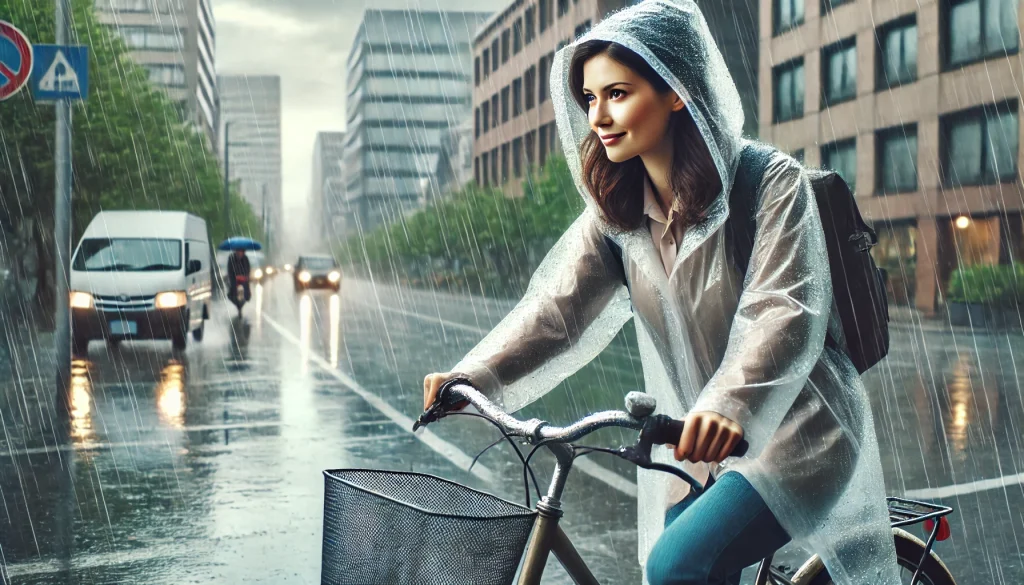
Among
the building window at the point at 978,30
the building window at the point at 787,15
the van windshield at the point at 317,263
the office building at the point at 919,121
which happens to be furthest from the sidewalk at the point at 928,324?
the van windshield at the point at 317,263

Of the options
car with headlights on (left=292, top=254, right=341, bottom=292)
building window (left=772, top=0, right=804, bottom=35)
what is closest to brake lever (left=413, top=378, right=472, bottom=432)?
building window (left=772, top=0, right=804, bottom=35)

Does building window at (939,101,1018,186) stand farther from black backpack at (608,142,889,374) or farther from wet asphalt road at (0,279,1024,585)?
black backpack at (608,142,889,374)

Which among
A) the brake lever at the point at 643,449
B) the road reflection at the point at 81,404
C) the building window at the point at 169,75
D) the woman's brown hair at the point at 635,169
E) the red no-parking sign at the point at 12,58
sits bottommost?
the road reflection at the point at 81,404

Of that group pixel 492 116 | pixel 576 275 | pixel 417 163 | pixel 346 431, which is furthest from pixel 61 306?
pixel 417 163

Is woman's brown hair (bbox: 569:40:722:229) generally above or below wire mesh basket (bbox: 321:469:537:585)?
above

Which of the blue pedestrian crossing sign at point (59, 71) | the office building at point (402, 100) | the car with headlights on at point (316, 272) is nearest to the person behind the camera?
the blue pedestrian crossing sign at point (59, 71)

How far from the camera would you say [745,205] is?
2.33 m

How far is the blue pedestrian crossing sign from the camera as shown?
1112 centimetres

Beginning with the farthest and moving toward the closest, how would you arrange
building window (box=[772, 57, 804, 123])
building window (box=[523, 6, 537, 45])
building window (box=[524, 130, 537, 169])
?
building window (box=[523, 6, 537, 45]) < building window (box=[524, 130, 537, 169]) < building window (box=[772, 57, 804, 123])

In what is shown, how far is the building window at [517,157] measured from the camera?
238ft

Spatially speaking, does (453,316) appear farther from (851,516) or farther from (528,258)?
(851,516)

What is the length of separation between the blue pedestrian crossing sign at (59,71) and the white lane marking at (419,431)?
162 inches

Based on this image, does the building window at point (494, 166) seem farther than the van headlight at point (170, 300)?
Yes

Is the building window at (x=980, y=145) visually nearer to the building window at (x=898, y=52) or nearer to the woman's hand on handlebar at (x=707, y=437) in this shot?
the building window at (x=898, y=52)
